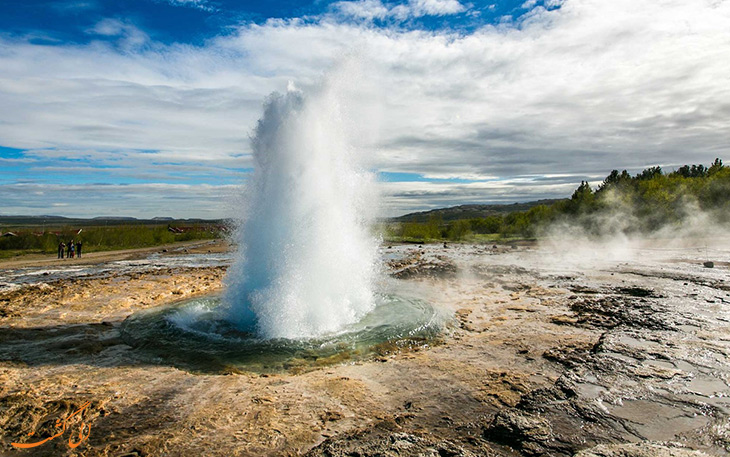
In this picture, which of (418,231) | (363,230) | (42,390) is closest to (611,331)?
(363,230)

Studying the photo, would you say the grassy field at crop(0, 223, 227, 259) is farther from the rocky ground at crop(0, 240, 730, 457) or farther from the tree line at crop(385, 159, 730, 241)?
the tree line at crop(385, 159, 730, 241)

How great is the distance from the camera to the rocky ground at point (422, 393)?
4.10m

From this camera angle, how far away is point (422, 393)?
534cm

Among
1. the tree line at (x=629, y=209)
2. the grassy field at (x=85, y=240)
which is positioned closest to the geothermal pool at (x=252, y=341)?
the grassy field at (x=85, y=240)

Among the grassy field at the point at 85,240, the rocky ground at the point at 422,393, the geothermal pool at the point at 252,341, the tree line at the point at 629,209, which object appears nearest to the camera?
the rocky ground at the point at 422,393

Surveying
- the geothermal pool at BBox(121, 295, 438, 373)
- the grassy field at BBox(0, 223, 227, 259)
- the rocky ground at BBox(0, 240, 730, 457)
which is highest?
the rocky ground at BBox(0, 240, 730, 457)

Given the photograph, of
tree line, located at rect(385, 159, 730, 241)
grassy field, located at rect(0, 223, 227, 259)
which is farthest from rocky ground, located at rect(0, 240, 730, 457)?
tree line, located at rect(385, 159, 730, 241)

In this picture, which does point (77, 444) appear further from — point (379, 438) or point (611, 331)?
point (611, 331)

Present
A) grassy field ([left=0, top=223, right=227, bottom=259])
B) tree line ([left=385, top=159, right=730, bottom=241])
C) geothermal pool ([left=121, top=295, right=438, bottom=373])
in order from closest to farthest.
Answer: geothermal pool ([left=121, top=295, right=438, bottom=373]) → grassy field ([left=0, top=223, right=227, bottom=259]) → tree line ([left=385, top=159, right=730, bottom=241])

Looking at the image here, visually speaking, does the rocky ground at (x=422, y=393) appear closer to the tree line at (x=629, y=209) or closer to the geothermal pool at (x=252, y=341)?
the geothermal pool at (x=252, y=341)

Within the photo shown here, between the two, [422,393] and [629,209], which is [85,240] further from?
[629,209]

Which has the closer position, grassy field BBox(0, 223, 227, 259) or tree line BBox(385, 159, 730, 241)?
grassy field BBox(0, 223, 227, 259)

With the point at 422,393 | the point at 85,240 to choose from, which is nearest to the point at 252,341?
the point at 422,393

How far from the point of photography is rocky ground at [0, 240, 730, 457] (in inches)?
161
